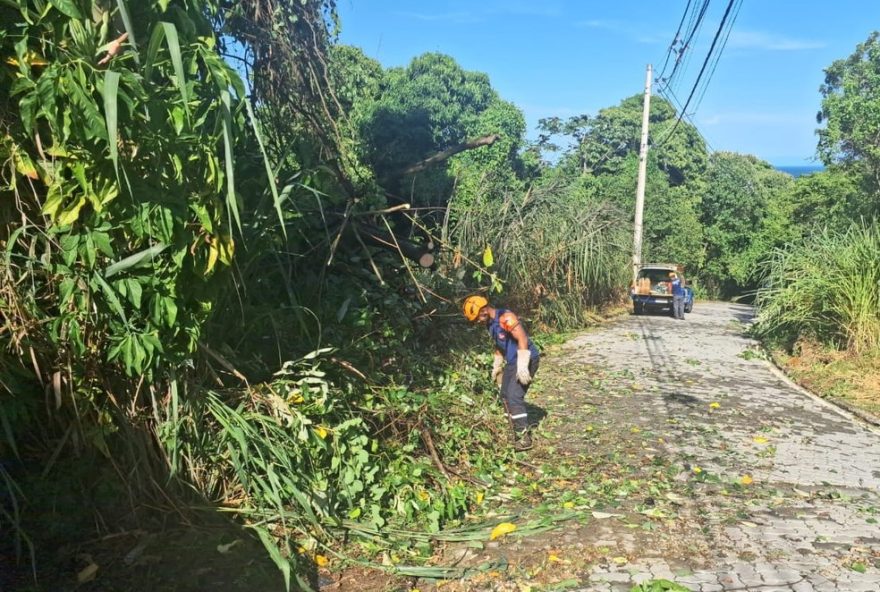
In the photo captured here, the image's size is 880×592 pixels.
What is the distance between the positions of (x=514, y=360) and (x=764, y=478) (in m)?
2.43

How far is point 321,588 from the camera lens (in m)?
3.81

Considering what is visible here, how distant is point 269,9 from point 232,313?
2670 millimetres

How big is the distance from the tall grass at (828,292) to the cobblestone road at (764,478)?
1.07 metres

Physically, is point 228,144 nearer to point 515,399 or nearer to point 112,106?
point 112,106

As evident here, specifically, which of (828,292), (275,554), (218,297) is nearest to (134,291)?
(218,297)

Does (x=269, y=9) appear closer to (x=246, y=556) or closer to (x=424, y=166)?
(x=424, y=166)

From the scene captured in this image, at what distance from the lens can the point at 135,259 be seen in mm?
3318

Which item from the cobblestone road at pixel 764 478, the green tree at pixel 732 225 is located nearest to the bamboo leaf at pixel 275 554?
the cobblestone road at pixel 764 478

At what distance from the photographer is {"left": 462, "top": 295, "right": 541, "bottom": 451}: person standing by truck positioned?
21.2ft

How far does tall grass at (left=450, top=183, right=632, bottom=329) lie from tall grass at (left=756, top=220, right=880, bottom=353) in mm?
4170

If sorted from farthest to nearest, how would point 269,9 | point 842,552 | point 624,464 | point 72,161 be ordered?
point 624,464, point 269,9, point 842,552, point 72,161

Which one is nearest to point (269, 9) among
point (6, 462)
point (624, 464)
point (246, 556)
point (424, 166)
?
point (424, 166)

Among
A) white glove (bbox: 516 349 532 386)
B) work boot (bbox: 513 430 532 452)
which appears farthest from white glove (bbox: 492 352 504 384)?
work boot (bbox: 513 430 532 452)

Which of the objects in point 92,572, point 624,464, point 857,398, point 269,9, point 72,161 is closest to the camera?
point 72,161
